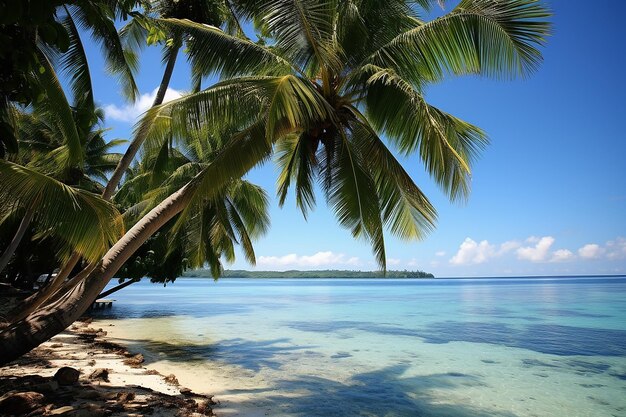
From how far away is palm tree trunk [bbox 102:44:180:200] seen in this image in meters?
7.20

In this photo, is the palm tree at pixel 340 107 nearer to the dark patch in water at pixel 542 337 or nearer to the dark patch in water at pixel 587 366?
the dark patch in water at pixel 587 366

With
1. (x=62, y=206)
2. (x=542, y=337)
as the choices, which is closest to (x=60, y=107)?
(x=62, y=206)

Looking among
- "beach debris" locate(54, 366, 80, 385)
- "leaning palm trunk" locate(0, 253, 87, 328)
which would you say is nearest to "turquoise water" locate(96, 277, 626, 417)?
"beach debris" locate(54, 366, 80, 385)

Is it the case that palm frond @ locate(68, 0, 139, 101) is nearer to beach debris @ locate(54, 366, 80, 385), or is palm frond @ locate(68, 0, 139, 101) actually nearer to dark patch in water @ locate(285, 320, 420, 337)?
beach debris @ locate(54, 366, 80, 385)

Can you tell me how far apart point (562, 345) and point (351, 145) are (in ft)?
38.1

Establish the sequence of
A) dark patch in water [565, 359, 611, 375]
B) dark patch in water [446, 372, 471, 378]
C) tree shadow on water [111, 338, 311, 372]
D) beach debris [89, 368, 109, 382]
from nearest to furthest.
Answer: beach debris [89, 368, 109, 382], dark patch in water [446, 372, 471, 378], dark patch in water [565, 359, 611, 375], tree shadow on water [111, 338, 311, 372]

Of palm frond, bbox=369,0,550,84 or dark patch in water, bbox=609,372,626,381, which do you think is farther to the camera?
dark patch in water, bbox=609,372,626,381

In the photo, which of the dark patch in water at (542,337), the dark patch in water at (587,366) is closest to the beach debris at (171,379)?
the dark patch in water at (587,366)

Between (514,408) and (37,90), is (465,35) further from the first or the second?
(514,408)

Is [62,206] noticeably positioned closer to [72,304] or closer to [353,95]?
[72,304]

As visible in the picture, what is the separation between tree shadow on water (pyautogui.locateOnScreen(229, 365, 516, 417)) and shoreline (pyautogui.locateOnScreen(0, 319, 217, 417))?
42.5 inches

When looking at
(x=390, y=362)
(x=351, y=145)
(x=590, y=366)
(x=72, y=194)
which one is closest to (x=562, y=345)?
(x=590, y=366)

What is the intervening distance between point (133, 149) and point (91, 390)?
3803 millimetres

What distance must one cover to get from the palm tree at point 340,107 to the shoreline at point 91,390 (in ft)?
2.61
